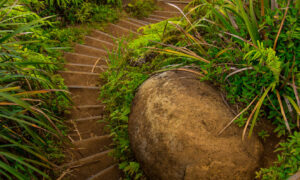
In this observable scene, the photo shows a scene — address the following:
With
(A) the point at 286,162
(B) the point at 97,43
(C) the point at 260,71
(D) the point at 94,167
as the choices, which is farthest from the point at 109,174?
(B) the point at 97,43

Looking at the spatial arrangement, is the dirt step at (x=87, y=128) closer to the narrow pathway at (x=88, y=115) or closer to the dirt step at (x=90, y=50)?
the narrow pathway at (x=88, y=115)

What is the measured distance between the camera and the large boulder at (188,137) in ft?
6.95

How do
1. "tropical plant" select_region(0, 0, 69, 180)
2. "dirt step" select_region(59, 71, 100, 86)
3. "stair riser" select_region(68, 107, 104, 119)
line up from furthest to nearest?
"dirt step" select_region(59, 71, 100, 86) < "stair riser" select_region(68, 107, 104, 119) < "tropical plant" select_region(0, 0, 69, 180)

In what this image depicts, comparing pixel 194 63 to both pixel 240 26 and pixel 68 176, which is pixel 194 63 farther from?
pixel 68 176

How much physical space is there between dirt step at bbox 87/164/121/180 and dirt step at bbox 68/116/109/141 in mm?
615

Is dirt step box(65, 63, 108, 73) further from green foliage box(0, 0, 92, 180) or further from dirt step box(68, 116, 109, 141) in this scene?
dirt step box(68, 116, 109, 141)

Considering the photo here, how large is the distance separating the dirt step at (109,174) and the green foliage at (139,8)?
15.2ft

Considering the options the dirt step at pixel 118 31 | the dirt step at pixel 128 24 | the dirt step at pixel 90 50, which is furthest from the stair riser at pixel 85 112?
the dirt step at pixel 128 24

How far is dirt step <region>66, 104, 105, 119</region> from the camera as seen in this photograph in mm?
3605

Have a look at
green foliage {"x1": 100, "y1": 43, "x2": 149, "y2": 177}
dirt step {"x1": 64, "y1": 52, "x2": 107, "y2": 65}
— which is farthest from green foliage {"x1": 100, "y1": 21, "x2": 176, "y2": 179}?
dirt step {"x1": 64, "y1": 52, "x2": 107, "y2": 65}

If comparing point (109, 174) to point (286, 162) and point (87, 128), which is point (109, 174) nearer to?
point (87, 128)

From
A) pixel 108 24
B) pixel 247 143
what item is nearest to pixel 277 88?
pixel 247 143

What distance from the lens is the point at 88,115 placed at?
3.64m

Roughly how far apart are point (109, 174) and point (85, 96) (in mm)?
1503
